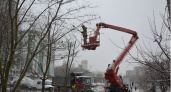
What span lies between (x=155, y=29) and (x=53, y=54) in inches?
273

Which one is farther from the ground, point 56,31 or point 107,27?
point 107,27

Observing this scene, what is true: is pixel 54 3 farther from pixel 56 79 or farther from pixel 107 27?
pixel 56 79

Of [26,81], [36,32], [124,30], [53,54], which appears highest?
[124,30]

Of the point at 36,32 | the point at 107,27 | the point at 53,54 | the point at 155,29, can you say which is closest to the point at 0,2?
the point at 36,32

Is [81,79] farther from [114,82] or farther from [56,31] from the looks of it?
[56,31]

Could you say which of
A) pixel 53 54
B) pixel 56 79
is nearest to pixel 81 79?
pixel 56 79

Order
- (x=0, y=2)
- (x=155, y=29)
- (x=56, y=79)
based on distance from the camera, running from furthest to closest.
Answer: (x=56, y=79) → (x=0, y=2) → (x=155, y=29)

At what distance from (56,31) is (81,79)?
14.5m

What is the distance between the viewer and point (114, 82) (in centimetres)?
1418

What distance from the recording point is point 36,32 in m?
8.38

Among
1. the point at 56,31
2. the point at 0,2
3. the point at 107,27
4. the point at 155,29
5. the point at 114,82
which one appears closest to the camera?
the point at 155,29

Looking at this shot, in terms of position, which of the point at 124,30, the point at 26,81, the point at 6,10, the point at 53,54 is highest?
the point at 124,30

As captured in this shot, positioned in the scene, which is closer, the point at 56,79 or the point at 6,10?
the point at 6,10

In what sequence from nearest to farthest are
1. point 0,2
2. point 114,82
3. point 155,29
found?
point 155,29 < point 0,2 < point 114,82
